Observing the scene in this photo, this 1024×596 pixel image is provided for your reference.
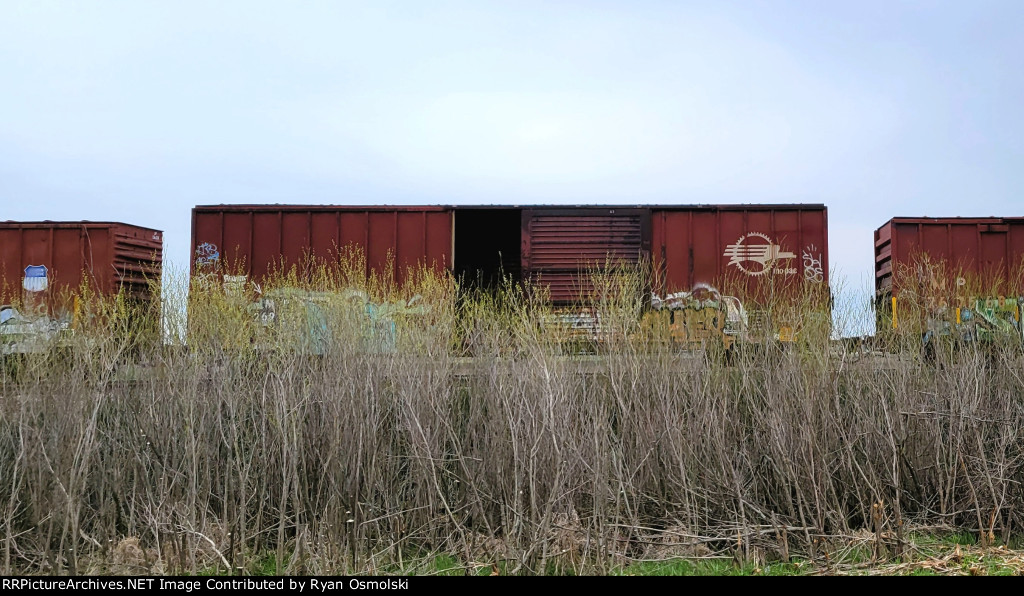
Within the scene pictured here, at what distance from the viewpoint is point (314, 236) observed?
51.7 ft

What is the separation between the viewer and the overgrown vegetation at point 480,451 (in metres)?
8.15

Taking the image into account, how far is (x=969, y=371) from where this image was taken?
9797 millimetres

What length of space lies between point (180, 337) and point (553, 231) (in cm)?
792

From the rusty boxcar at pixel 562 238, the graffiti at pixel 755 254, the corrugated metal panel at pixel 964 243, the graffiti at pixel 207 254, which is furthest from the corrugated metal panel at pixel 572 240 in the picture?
the graffiti at pixel 207 254

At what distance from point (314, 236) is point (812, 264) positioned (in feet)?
33.0

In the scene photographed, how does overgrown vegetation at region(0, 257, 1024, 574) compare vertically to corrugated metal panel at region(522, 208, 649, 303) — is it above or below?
below

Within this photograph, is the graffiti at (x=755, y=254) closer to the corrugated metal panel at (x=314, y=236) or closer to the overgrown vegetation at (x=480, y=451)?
the overgrown vegetation at (x=480, y=451)

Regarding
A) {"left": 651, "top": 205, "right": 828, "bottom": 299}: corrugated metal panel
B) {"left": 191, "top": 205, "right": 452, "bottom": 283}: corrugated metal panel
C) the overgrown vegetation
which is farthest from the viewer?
{"left": 191, "top": 205, "right": 452, "bottom": 283}: corrugated metal panel

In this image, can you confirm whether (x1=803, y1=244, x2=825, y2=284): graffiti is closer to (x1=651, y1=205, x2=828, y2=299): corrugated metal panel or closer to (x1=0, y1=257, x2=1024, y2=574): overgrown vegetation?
(x1=651, y1=205, x2=828, y2=299): corrugated metal panel

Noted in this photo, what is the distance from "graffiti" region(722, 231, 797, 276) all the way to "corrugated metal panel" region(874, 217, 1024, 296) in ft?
6.96

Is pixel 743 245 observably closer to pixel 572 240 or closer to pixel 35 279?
pixel 572 240

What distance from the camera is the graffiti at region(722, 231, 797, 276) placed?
15.4 m

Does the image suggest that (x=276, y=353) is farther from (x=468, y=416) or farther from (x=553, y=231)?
(x=553, y=231)

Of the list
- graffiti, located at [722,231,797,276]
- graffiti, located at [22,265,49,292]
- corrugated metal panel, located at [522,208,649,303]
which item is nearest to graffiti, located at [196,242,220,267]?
graffiti, located at [22,265,49,292]
